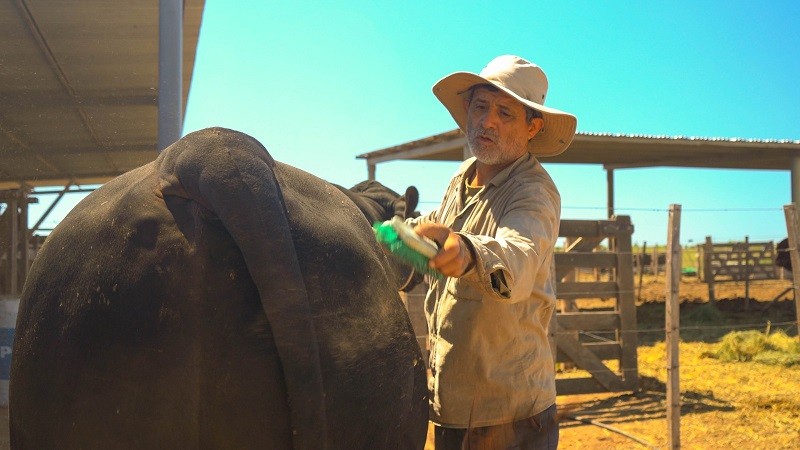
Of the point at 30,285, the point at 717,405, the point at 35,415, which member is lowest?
the point at 717,405

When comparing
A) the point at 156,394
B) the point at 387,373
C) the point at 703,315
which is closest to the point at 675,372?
the point at 387,373

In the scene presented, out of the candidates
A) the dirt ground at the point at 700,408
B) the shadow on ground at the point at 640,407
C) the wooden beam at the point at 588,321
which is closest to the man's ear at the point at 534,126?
the dirt ground at the point at 700,408

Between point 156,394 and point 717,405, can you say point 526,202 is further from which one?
point 717,405

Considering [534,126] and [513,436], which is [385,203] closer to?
[534,126]

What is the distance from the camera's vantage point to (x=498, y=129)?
8.41ft

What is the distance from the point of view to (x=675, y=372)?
611 centimetres

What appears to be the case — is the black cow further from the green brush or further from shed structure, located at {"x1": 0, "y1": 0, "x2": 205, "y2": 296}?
shed structure, located at {"x1": 0, "y1": 0, "x2": 205, "y2": 296}

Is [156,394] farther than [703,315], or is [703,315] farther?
[703,315]

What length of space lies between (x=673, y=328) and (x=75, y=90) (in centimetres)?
525

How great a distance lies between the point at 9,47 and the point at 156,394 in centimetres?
469

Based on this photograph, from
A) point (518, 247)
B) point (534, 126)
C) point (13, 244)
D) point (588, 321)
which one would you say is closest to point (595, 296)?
point (588, 321)

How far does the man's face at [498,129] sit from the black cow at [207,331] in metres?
0.73

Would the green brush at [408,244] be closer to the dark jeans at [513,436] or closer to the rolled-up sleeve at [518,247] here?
the rolled-up sleeve at [518,247]

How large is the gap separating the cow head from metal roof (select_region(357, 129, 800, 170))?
22.6 ft
